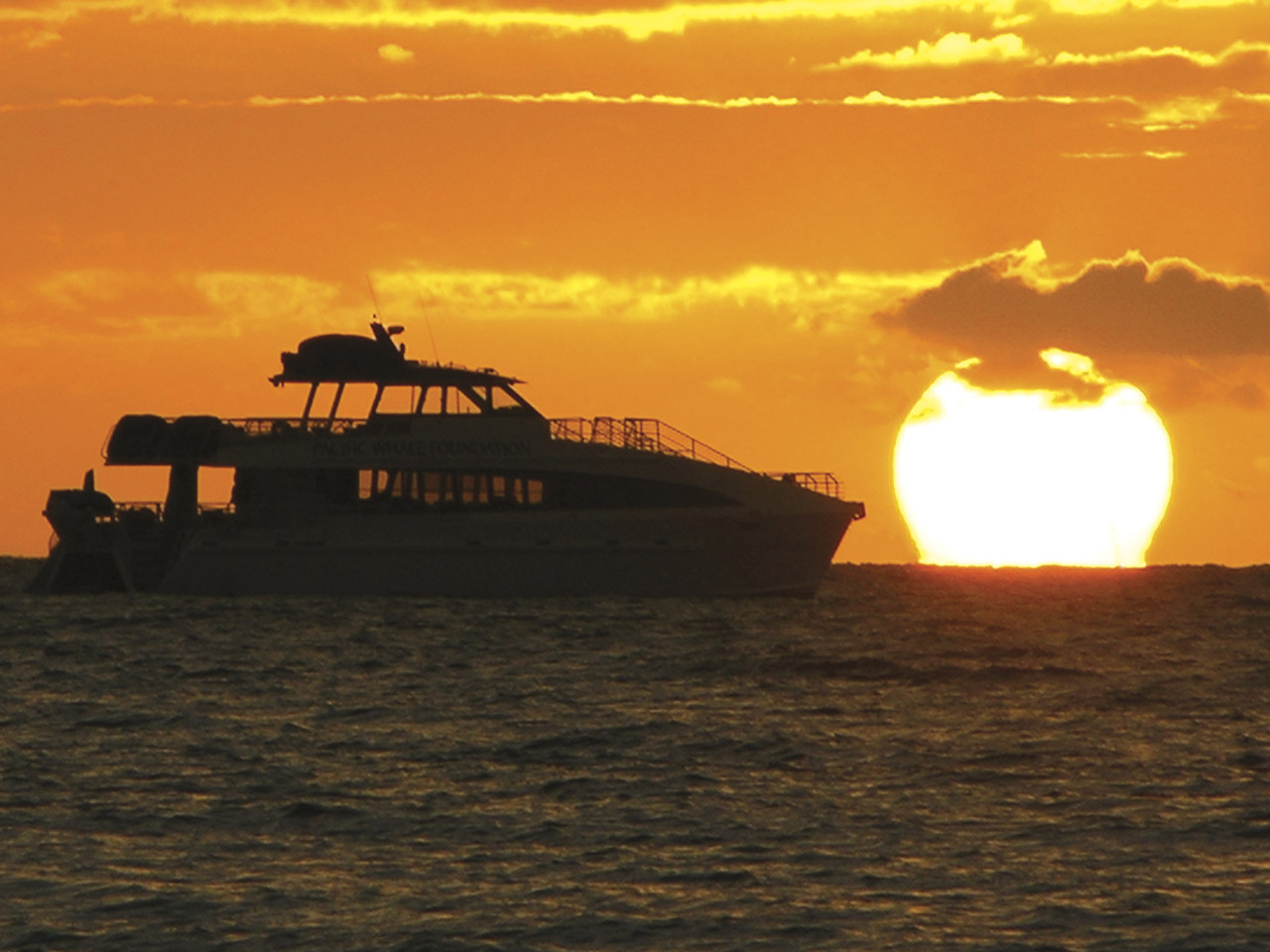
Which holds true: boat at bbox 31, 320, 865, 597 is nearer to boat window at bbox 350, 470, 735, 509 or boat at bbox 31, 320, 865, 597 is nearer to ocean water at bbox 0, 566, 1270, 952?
boat window at bbox 350, 470, 735, 509

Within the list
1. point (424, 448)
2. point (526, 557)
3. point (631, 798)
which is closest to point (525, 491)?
point (526, 557)

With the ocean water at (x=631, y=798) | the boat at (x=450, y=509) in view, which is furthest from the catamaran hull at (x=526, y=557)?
the ocean water at (x=631, y=798)

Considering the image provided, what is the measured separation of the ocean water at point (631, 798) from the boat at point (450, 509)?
10.2m

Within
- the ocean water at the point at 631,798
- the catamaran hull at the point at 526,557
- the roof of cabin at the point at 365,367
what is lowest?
the ocean water at the point at 631,798

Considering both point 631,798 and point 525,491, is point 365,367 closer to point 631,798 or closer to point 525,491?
point 525,491

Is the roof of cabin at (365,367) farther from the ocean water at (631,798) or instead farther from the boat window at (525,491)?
the ocean water at (631,798)

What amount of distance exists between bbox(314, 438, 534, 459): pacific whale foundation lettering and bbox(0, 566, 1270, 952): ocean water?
11154 mm

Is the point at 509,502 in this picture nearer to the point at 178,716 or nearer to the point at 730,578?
the point at 730,578

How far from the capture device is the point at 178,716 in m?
26.8

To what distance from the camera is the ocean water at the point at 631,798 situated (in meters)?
14.6

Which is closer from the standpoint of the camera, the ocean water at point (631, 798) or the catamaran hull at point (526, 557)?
the ocean water at point (631, 798)

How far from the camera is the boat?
159 ft

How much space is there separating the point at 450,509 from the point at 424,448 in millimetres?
1723

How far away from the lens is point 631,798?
787 inches
